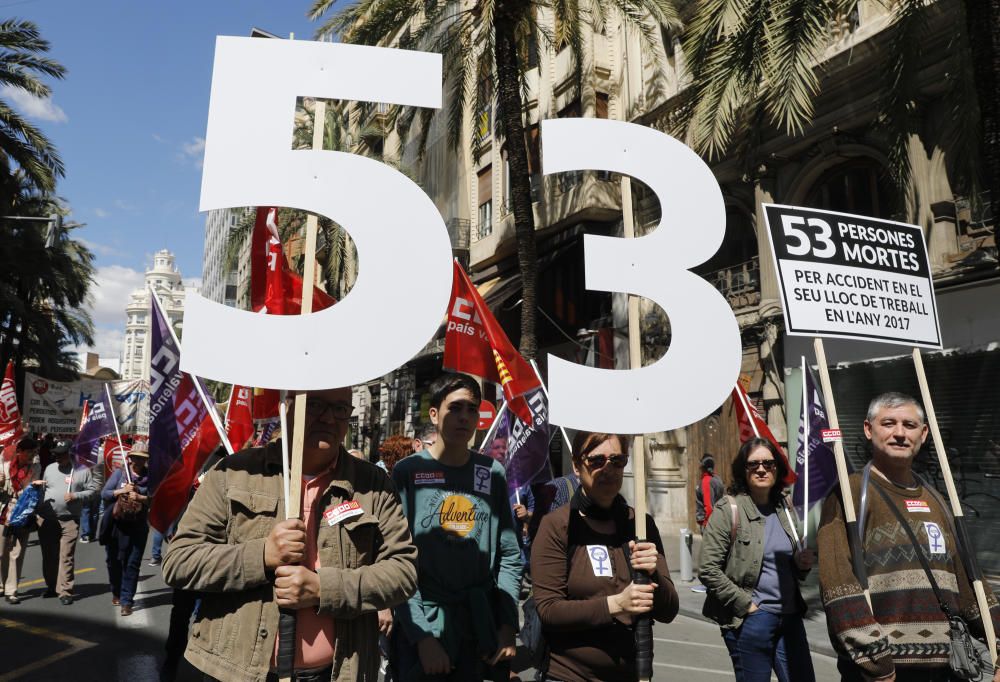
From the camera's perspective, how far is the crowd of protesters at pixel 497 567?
2.54 meters

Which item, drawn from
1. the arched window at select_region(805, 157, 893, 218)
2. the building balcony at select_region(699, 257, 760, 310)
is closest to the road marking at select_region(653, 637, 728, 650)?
the arched window at select_region(805, 157, 893, 218)

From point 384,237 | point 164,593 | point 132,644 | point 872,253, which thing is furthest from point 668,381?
point 164,593

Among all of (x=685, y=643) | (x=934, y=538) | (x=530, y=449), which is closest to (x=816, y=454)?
(x=685, y=643)

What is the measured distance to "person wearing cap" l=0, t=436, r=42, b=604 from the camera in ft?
29.2

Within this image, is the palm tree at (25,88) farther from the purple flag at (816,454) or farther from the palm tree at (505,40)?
the purple flag at (816,454)

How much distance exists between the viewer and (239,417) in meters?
6.81

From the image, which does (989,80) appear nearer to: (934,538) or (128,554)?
(934,538)

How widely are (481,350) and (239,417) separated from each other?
2223mm

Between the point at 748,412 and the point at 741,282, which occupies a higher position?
the point at 741,282

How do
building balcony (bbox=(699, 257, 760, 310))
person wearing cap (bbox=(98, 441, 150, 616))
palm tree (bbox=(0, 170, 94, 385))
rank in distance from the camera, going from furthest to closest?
palm tree (bbox=(0, 170, 94, 385)), building balcony (bbox=(699, 257, 760, 310)), person wearing cap (bbox=(98, 441, 150, 616))

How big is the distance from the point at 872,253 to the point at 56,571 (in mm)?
9335

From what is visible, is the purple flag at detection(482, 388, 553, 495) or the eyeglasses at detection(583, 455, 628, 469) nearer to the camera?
the eyeglasses at detection(583, 455, 628, 469)

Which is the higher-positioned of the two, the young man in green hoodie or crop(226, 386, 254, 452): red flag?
crop(226, 386, 254, 452): red flag

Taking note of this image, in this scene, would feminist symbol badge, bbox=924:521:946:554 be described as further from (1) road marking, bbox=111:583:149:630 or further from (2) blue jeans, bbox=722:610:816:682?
(1) road marking, bbox=111:583:149:630
